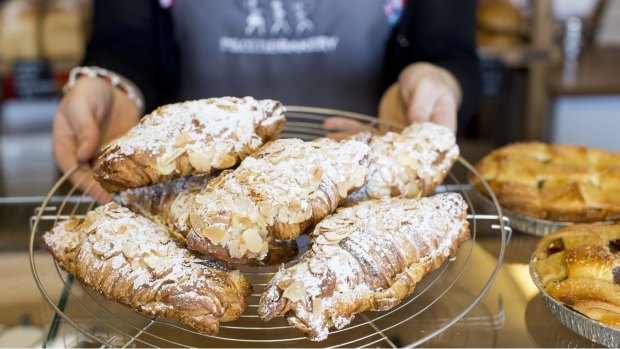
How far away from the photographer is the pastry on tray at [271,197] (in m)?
1.00

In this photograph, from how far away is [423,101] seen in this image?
1.47m

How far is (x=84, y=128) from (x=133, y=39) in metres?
0.57

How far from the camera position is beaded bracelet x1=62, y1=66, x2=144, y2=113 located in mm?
1610

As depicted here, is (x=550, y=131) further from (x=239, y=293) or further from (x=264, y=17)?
(x=239, y=293)

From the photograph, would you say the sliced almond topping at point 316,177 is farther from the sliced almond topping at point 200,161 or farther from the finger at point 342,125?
the finger at point 342,125

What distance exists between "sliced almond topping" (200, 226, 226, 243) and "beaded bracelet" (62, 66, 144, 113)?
2.54 ft

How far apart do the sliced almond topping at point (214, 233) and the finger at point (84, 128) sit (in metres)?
0.54

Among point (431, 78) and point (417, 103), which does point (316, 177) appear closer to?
point (417, 103)

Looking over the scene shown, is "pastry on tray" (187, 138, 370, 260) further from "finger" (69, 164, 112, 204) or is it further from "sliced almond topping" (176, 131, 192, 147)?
"finger" (69, 164, 112, 204)

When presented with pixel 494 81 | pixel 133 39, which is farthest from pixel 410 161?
pixel 494 81

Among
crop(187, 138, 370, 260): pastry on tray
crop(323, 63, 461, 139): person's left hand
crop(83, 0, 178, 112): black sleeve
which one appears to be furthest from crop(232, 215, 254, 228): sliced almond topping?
crop(83, 0, 178, 112): black sleeve

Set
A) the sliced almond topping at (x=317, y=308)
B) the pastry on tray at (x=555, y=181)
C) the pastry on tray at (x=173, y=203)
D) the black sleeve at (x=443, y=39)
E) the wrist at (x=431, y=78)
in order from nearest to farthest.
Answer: the sliced almond topping at (x=317, y=308)
the pastry on tray at (x=173, y=203)
the pastry on tray at (x=555, y=181)
the wrist at (x=431, y=78)
the black sleeve at (x=443, y=39)

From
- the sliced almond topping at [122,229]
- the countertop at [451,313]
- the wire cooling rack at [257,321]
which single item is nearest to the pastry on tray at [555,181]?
the countertop at [451,313]

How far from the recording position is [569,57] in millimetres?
2932
